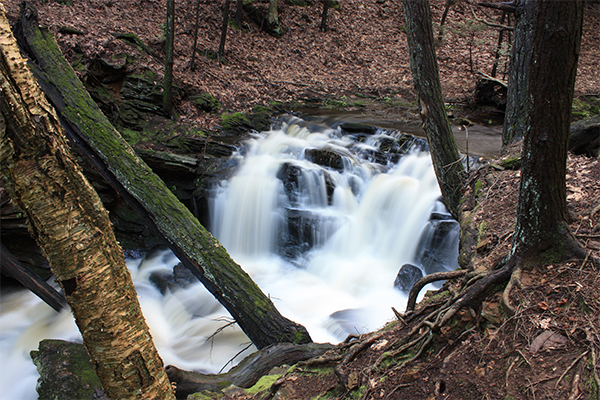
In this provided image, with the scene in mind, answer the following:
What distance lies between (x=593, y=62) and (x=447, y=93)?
6.77 meters

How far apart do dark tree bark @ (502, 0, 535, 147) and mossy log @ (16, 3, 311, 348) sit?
373 centimetres

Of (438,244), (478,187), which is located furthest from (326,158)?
→ (478,187)

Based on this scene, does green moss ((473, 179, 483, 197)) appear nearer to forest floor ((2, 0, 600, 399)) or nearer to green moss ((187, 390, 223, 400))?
forest floor ((2, 0, 600, 399))

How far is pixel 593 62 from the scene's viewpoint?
45.4 ft

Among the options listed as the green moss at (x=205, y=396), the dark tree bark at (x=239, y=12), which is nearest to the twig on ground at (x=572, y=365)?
the green moss at (x=205, y=396)

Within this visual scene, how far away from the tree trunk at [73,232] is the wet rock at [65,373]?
2.61 metres

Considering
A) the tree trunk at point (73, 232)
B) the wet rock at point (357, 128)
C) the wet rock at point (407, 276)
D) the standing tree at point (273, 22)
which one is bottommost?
the wet rock at point (407, 276)

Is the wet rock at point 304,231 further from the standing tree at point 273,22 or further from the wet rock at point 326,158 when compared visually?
the standing tree at point 273,22

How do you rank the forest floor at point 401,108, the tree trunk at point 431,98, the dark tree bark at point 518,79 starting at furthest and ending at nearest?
the dark tree bark at point 518,79 < the tree trunk at point 431,98 < the forest floor at point 401,108

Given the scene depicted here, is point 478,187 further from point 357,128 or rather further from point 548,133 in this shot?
point 357,128

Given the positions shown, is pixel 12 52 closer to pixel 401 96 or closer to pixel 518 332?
pixel 518 332

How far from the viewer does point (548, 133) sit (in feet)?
6.52

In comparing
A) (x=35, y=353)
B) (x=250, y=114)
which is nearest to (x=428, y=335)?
(x=35, y=353)

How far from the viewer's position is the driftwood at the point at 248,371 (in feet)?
11.6
